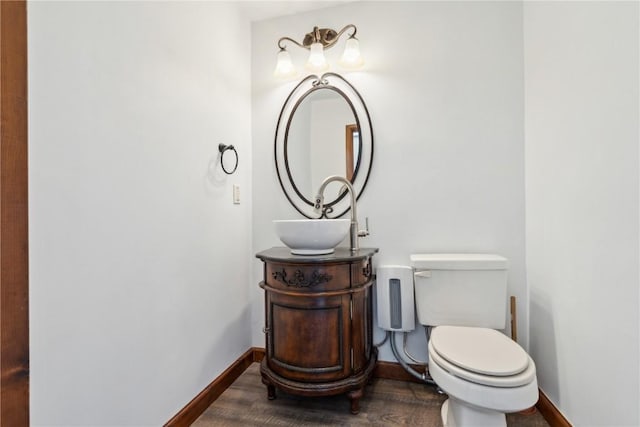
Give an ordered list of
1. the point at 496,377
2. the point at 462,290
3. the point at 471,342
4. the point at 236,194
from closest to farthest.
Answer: the point at 496,377 → the point at 471,342 → the point at 462,290 → the point at 236,194

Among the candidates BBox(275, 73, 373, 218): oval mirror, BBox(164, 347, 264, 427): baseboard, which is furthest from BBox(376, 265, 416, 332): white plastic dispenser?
BBox(164, 347, 264, 427): baseboard

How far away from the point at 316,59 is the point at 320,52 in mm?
53

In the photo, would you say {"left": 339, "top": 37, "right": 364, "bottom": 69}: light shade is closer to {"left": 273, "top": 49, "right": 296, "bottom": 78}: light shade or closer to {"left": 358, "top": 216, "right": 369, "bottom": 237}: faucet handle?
{"left": 273, "top": 49, "right": 296, "bottom": 78}: light shade

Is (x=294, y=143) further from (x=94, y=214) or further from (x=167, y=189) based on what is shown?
(x=94, y=214)

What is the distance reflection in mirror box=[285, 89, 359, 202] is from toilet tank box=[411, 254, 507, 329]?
2.38ft

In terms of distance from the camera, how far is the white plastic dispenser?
179 centimetres

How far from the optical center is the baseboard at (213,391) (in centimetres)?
144

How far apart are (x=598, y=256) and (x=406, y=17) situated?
1.58 metres

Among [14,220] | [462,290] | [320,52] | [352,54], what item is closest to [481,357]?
[462,290]

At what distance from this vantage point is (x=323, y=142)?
201cm

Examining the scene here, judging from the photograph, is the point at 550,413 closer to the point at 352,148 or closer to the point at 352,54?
the point at 352,148

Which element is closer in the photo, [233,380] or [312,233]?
[312,233]

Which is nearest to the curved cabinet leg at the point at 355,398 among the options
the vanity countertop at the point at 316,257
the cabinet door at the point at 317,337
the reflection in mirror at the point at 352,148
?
the cabinet door at the point at 317,337

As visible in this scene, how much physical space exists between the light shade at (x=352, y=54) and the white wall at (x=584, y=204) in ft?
2.91
